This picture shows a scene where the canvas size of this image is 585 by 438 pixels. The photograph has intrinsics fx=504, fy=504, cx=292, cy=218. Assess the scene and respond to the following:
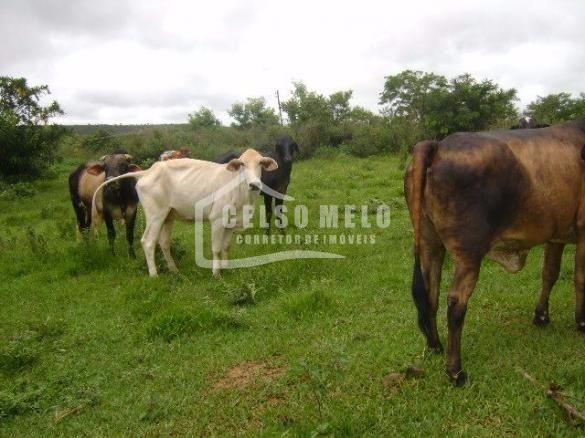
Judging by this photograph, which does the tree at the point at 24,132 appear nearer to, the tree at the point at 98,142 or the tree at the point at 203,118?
the tree at the point at 98,142

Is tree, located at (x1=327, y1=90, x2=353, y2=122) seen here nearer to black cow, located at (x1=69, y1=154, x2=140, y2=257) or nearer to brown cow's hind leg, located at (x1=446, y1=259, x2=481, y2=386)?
black cow, located at (x1=69, y1=154, x2=140, y2=257)

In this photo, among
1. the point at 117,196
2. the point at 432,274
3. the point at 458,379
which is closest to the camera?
the point at 458,379

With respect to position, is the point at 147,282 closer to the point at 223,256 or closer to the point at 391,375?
the point at 223,256

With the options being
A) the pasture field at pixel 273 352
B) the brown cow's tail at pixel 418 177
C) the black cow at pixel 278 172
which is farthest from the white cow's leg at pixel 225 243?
the brown cow's tail at pixel 418 177

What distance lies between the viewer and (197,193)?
23.3 ft

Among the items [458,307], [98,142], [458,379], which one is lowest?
[458,379]

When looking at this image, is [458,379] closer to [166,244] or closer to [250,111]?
[166,244]

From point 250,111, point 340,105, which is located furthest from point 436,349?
point 250,111

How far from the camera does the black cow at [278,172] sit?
9.66 metres

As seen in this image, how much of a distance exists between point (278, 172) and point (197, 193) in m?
3.07

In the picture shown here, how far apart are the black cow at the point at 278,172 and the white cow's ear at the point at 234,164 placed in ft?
7.86

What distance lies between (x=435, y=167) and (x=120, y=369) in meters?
3.15

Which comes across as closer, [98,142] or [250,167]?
[250,167]

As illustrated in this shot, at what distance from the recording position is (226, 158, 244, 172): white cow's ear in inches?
273
